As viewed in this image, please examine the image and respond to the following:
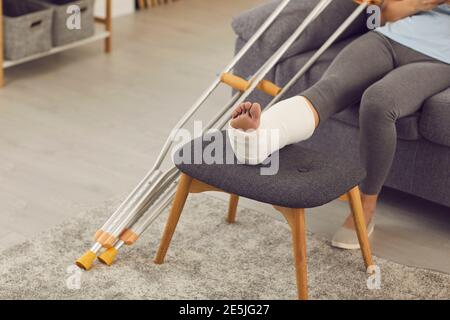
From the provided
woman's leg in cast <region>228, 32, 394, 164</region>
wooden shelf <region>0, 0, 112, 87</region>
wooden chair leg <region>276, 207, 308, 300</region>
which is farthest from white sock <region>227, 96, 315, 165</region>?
wooden shelf <region>0, 0, 112, 87</region>

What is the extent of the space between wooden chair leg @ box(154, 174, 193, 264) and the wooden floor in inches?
15.5

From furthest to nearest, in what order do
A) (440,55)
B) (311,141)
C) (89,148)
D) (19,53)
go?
(19,53) → (89,148) → (311,141) → (440,55)

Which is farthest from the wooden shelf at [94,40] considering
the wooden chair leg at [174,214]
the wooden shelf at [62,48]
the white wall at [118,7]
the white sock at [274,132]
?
the white sock at [274,132]

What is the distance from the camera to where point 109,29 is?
160 inches

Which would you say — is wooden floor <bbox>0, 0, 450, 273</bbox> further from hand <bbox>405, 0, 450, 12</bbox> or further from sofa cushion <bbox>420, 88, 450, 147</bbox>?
hand <bbox>405, 0, 450, 12</bbox>

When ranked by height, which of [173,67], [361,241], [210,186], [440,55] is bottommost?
[173,67]

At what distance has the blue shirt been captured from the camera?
8.64 feet

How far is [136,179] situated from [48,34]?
112cm

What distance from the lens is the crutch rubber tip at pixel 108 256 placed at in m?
2.36

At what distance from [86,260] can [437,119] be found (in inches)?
42.7

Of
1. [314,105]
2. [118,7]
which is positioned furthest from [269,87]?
[118,7]

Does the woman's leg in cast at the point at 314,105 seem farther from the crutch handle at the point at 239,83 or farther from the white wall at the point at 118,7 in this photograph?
the white wall at the point at 118,7

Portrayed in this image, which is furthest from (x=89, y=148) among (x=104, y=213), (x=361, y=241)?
(x=361, y=241)

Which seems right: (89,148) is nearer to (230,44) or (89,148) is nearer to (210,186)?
(210,186)
